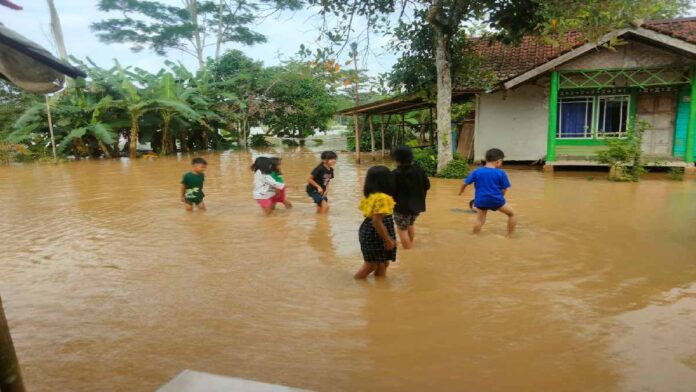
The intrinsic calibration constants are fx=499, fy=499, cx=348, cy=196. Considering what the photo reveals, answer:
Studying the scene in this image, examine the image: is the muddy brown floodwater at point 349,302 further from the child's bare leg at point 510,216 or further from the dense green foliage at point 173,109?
the dense green foliage at point 173,109

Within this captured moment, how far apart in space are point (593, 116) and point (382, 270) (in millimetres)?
12281

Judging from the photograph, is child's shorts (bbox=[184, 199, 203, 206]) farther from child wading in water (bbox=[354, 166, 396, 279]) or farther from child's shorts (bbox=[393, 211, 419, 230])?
child wading in water (bbox=[354, 166, 396, 279])

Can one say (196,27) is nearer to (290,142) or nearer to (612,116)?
(290,142)

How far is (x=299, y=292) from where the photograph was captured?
4.51 m

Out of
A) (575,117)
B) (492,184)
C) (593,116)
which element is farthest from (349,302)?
(593,116)

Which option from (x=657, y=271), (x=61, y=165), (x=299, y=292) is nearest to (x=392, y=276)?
(x=299, y=292)

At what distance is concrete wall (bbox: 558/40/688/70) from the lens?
507 inches

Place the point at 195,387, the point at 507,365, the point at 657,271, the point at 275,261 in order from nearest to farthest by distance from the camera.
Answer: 1. the point at 195,387
2. the point at 507,365
3. the point at 657,271
4. the point at 275,261

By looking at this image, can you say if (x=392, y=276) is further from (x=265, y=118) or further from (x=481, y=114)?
(x=265, y=118)

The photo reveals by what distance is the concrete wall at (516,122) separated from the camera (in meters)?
15.1

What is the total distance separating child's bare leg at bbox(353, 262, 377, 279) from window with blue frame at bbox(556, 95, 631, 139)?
12.1 meters

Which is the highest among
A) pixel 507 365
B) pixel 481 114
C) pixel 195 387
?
pixel 481 114

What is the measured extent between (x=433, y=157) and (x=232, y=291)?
10321 mm

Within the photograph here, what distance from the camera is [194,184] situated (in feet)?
27.1
